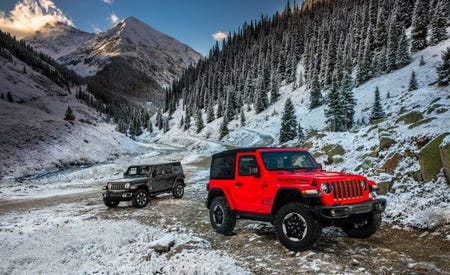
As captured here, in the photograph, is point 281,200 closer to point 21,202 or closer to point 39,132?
point 21,202

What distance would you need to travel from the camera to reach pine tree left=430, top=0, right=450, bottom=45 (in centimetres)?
5778

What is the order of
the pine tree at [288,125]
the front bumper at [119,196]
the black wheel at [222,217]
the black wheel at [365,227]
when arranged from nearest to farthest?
1. the black wheel at [365,227]
2. the black wheel at [222,217]
3. the front bumper at [119,196]
4. the pine tree at [288,125]

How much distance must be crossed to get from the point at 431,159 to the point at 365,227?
450 centimetres

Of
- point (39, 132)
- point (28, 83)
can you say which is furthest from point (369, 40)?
point (28, 83)

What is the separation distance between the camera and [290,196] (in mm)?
8555

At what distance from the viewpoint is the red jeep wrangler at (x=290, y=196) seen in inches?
305

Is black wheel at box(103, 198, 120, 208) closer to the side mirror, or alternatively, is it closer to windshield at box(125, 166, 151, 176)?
windshield at box(125, 166, 151, 176)

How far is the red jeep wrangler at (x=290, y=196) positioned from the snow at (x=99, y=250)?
1.53 metres

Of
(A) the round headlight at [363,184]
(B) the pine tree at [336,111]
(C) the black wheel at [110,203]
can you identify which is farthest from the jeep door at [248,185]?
(B) the pine tree at [336,111]

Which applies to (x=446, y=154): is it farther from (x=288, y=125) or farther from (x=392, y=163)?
(x=288, y=125)

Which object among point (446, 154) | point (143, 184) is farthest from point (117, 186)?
point (446, 154)

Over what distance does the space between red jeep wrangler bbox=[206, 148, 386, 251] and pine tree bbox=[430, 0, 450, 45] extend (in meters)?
63.4

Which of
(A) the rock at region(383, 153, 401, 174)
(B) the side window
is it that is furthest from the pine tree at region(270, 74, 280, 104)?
(B) the side window

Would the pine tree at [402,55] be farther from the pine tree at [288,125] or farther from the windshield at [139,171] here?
the windshield at [139,171]
